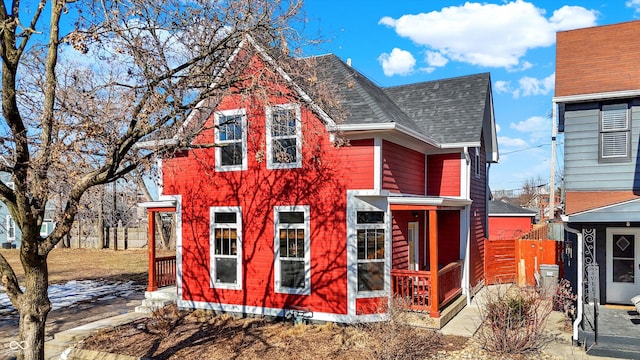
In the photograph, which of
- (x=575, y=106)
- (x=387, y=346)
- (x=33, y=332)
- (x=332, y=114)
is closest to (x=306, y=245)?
(x=332, y=114)

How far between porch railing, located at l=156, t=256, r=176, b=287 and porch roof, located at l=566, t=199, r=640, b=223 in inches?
423

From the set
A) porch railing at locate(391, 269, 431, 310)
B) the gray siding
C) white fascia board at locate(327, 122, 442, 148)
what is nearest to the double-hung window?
porch railing at locate(391, 269, 431, 310)

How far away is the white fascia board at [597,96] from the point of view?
9547 millimetres

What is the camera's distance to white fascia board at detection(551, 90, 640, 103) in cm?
955

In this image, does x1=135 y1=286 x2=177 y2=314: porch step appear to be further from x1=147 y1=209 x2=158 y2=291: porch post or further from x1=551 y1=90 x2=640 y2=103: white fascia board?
x1=551 y1=90 x2=640 y2=103: white fascia board

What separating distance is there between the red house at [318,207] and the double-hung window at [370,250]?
0.08ft

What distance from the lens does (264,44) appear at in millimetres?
7422

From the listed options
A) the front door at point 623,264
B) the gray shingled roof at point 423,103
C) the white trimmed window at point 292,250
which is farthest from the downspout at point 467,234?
the white trimmed window at point 292,250

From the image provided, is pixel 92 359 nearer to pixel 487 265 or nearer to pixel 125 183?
pixel 125 183

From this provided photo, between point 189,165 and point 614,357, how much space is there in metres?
10.2

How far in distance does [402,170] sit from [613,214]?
462cm

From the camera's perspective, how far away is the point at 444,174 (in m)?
13.1

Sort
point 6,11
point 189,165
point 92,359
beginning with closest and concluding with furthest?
point 6,11
point 92,359
point 189,165

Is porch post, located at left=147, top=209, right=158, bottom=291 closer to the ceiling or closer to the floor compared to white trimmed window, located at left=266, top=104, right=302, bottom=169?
closer to the floor
